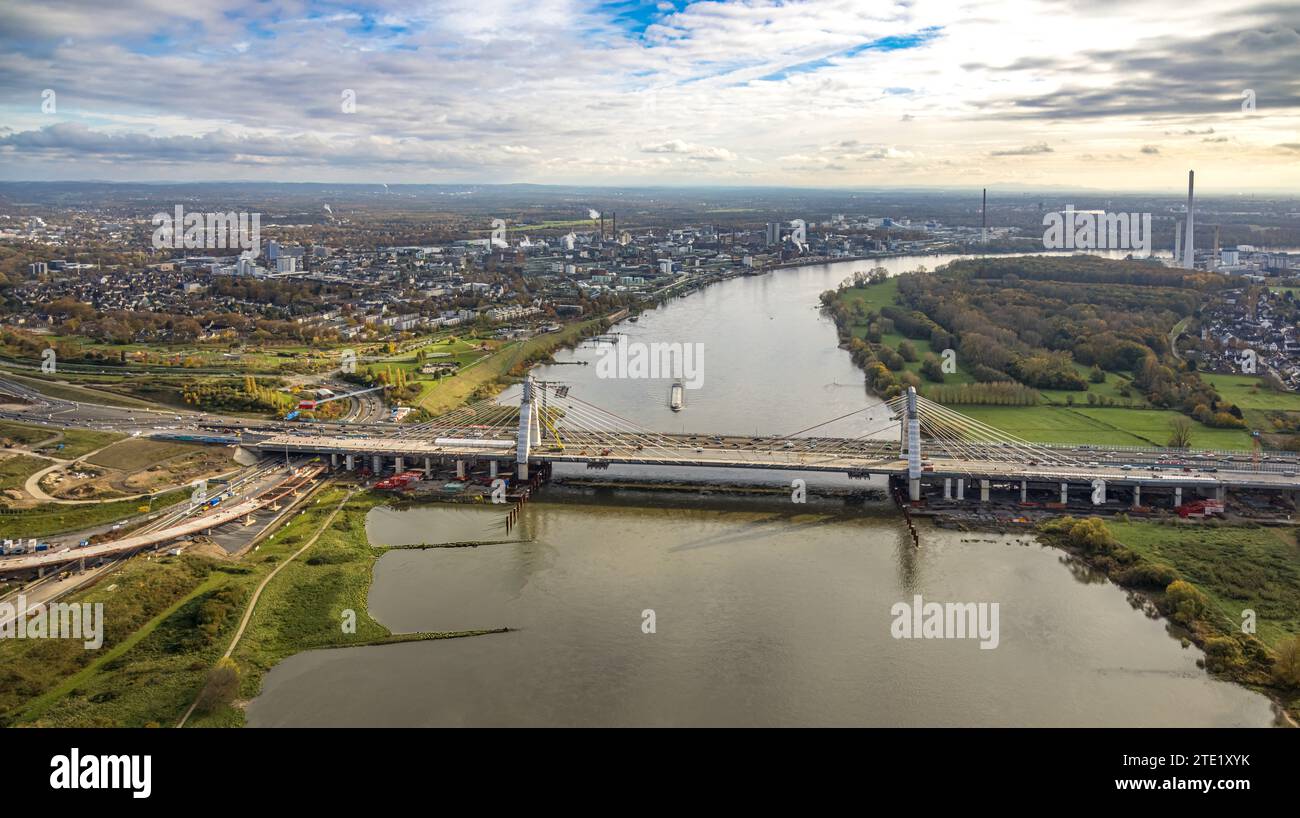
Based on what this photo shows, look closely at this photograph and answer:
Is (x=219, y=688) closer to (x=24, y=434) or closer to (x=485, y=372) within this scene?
(x=24, y=434)

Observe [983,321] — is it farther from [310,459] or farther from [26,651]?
[26,651]

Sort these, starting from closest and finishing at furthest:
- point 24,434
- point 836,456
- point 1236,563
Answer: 1. point 1236,563
2. point 836,456
3. point 24,434

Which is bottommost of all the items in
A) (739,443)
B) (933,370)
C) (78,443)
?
(78,443)

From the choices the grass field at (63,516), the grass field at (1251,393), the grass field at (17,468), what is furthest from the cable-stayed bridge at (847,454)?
the grass field at (1251,393)

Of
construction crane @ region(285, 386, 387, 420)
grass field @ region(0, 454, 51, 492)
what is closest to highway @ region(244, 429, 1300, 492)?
construction crane @ region(285, 386, 387, 420)

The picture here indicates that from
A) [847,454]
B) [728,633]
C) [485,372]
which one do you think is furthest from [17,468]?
[847,454]

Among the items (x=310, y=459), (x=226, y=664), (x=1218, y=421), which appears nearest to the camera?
(x=226, y=664)

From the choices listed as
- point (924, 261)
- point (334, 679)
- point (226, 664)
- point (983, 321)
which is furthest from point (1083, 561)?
point (924, 261)
